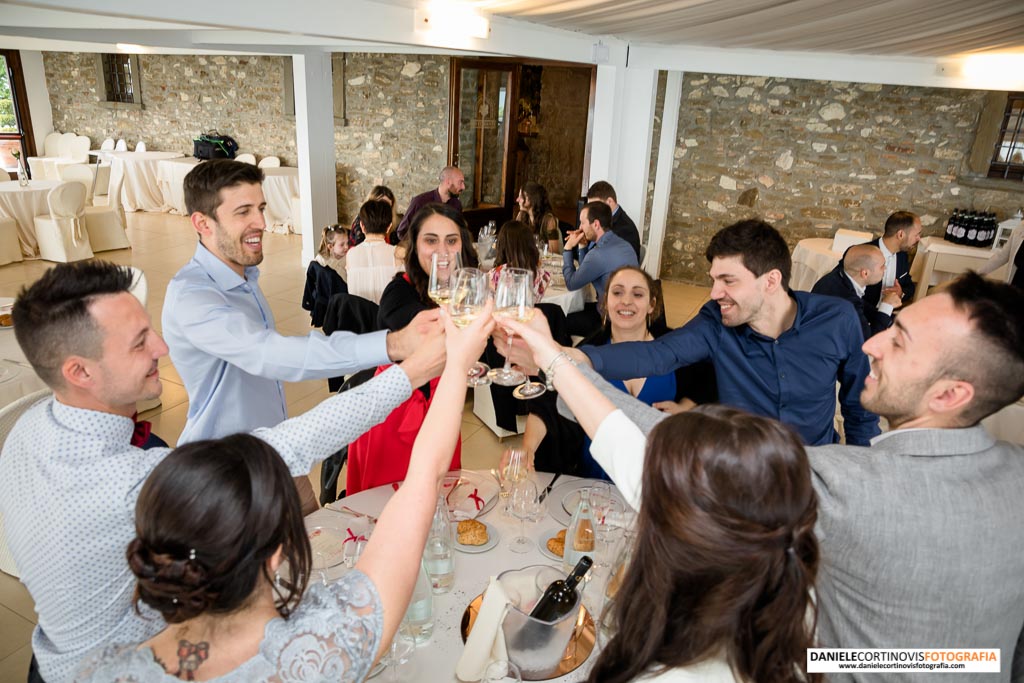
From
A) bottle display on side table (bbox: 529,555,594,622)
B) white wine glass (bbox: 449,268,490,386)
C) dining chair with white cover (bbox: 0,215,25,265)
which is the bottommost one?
dining chair with white cover (bbox: 0,215,25,265)

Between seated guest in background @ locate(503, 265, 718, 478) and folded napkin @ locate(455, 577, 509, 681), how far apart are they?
1.00 metres

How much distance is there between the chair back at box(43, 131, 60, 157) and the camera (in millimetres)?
12797

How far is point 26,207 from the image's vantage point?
25.3 feet

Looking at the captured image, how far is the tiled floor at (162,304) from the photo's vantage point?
2686 mm

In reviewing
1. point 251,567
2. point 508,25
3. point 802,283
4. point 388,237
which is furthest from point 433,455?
point 802,283

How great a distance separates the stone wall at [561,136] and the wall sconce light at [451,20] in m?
7.45

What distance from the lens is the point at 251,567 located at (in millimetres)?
976

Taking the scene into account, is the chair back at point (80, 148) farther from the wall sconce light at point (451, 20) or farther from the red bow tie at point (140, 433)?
the red bow tie at point (140, 433)

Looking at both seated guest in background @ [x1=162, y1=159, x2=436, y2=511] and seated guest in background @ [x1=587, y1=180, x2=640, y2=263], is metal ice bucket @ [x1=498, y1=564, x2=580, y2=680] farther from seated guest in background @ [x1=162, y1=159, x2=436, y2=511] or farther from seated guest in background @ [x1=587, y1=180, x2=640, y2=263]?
seated guest in background @ [x1=587, y1=180, x2=640, y2=263]

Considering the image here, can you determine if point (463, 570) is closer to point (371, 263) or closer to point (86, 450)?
point (86, 450)

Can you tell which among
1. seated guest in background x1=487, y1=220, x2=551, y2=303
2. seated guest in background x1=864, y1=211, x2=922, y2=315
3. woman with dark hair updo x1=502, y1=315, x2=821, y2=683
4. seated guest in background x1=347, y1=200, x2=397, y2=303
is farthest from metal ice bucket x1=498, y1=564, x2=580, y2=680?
seated guest in background x1=864, y1=211, x2=922, y2=315

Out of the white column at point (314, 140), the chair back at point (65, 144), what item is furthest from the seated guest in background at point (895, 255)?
the chair back at point (65, 144)

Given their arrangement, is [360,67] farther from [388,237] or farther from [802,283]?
[802,283]

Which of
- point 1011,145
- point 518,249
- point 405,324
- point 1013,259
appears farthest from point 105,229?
point 1011,145
